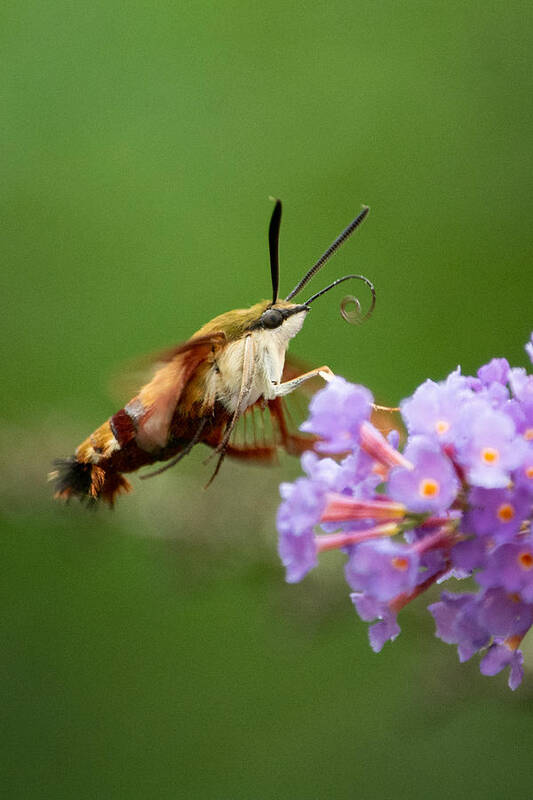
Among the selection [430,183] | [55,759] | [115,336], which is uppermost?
[115,336]

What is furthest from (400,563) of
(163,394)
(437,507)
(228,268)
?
(228,268)

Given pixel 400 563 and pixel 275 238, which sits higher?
pixel 275 238

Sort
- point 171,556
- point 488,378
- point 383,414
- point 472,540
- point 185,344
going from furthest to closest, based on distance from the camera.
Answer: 1. point 171,556
2. point 383,414
3. point 185,344
4. point 488,378
5. point 472,540

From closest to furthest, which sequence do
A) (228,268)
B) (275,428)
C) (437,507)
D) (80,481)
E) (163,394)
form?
1. (437,507)
2. (163,394)
3. (80,481)
4. (275,428)
5. (228,268)

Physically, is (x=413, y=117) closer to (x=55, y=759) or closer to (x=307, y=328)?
(x=307, y=328)

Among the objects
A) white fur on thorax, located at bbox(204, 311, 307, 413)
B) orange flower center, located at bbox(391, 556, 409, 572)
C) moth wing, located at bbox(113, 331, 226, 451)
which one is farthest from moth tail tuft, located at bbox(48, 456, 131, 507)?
orange flower center, located at bbox(391, 556, 409, 572)

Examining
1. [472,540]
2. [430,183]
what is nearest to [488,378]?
[472,540]

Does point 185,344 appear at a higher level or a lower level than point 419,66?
lower

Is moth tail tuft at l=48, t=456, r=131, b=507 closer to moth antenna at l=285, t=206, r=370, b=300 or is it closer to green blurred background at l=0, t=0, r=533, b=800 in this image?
moth antenna at l=285, t=206, r=370, b=300

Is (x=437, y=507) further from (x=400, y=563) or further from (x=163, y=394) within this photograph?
(x=163, y=394)
